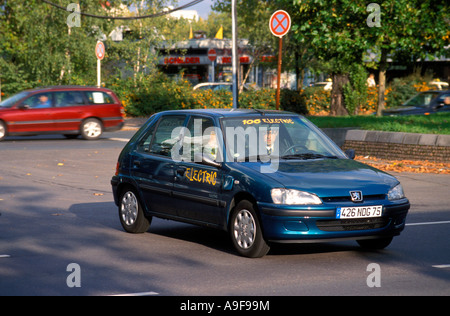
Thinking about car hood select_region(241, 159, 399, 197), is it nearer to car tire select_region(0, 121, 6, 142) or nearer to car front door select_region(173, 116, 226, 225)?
car front door select_region(173, 116, 226, 225)

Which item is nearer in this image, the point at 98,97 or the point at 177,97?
the point at 98,97

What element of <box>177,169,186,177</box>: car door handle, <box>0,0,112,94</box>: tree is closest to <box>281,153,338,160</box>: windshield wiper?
<box>177,169,186,177</box>: car door handle

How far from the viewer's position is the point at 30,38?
38219mm

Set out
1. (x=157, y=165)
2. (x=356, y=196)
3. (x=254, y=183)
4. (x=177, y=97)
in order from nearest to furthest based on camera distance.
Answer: (x=356, y=196), (x=254, y=183), (x=157, y=165), (x=177, y=97)

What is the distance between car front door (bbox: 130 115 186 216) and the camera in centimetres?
930

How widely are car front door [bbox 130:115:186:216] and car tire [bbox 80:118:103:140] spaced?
1673 cm

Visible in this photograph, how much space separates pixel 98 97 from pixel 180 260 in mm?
19354

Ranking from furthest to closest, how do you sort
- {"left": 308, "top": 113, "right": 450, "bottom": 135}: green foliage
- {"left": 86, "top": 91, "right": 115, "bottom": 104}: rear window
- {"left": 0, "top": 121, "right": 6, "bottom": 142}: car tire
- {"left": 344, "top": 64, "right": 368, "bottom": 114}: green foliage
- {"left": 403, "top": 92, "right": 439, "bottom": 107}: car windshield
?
{"left": 344, "top": 64, "right": 368, "bottom": 114}: green foliage, {"left": 403, "top": 92, "right": 439, "bottom": 107}: car windshield, {"left": 86, "top": 91, "right": 115, "bottom": 104}: rear window, {"left": 0, "top": 121, "right": 6, "bottom": 142}: car tire, {"left": 308, "top": 113, "right": 450, "bottom": 135}: green foliage

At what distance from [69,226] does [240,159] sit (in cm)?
285

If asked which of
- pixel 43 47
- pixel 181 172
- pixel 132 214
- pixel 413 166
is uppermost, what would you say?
pixel 43 47

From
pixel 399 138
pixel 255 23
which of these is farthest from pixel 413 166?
pixel 255 23

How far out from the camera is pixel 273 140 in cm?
898

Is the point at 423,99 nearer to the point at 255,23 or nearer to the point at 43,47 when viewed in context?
the point at 43,47

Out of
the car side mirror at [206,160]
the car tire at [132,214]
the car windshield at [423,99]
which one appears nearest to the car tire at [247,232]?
the car side mirror at [206,160]
